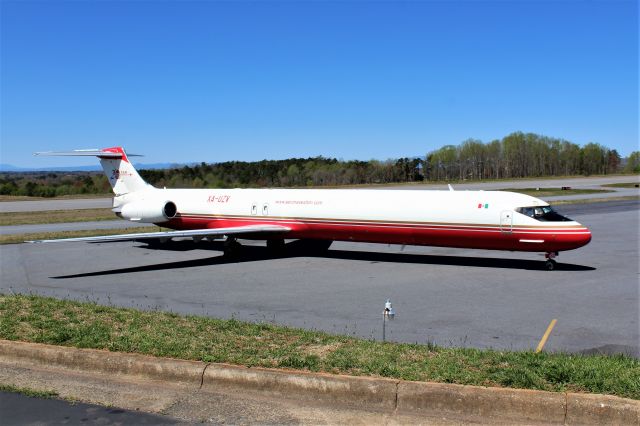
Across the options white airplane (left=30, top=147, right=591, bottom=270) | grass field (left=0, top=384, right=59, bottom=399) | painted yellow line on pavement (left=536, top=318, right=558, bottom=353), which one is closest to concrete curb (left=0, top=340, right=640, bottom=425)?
grass field (left=0, top=384, right=59, bottom=399)

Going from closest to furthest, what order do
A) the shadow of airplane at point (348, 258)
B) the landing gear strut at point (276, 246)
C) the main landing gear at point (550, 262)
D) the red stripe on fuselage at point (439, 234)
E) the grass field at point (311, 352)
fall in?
the grass field at point (311, 352)
the red stripe on fuselage at point (439, 234)
the main landing gear at point (550, 262)
the shadow of airplane at point (348, 258)
the landing gear strut at point (276, 246)

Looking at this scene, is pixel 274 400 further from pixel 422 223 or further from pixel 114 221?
pixel 114 221

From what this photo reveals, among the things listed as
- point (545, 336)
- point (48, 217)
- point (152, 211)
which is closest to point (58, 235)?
point (152, 211)

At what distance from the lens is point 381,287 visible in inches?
588

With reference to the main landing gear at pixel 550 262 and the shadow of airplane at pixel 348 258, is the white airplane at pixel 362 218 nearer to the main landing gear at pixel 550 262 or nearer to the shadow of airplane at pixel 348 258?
the main landing gear at pixel 550 262

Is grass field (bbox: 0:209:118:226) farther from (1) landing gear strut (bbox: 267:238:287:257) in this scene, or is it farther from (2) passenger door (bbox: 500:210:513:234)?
(2) passenger door (bbox: 500:210:513:234)

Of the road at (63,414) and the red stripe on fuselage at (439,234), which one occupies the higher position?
the red stripe on fuselage at (439,234)

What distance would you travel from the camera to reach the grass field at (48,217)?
37.6 metres

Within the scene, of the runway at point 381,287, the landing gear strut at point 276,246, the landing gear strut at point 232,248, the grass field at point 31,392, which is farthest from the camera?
the landing gear strut at point 276,246

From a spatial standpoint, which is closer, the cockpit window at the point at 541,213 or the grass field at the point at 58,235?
the cockpit window at the point at 541,213

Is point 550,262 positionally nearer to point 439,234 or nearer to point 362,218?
point 439,234

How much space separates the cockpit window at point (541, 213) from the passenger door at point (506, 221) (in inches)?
10.7

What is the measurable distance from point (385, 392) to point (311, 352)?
5.25ft

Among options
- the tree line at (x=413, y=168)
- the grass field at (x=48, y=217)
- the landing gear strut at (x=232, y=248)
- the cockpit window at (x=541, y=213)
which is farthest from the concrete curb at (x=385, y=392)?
the tree line at (x=413, y=168)
